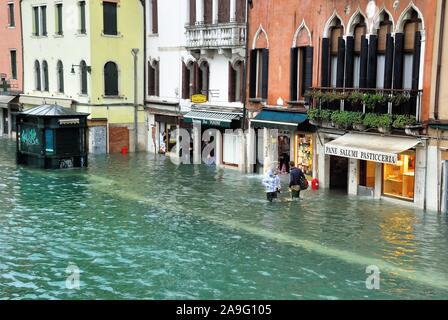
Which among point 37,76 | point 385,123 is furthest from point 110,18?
point 385,123

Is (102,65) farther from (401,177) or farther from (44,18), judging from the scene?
(401,177)

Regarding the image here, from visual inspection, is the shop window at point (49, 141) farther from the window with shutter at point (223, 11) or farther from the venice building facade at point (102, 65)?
the window with shutter at point (223, 11)

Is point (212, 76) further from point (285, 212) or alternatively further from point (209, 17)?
point (285, 212)

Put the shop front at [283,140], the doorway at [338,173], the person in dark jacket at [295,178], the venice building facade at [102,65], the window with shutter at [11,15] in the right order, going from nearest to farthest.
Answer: the person in dark jacket at [295,178]
the doorway at [338,173]
the shop front at [283,140]
the venice building facade at [102,65]
the window with shutter at [11,15]

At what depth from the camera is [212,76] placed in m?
31.2

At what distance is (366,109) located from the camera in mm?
21641

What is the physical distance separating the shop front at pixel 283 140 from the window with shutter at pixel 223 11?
5.31m

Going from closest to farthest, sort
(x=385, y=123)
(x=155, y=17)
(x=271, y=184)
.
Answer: (x=385, y=123), (x=271, y=184), (x=155, y=17)

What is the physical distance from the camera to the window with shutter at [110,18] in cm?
3512

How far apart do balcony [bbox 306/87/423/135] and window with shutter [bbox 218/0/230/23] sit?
7325mm

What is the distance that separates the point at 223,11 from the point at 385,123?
12024 millimetres

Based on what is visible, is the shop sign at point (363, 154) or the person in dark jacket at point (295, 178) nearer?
the shop sign at point (363, 154)

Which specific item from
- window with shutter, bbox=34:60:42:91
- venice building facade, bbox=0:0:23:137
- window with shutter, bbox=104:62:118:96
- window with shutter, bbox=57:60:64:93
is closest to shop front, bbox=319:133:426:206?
window with shutter, bbox=104:62:118:96

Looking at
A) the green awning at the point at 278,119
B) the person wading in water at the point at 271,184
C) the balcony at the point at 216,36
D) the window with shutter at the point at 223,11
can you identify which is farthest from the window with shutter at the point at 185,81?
the person wading in water at the point at 271,184
